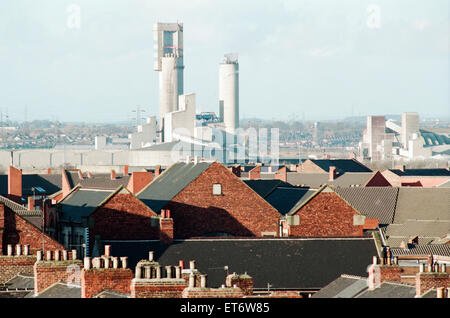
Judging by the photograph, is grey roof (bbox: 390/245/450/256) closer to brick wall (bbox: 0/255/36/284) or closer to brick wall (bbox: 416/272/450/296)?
brick wall (bbox: 0/255/36/284)

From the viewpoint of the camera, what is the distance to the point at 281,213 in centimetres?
7056

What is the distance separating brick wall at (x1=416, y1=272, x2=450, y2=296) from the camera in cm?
3316

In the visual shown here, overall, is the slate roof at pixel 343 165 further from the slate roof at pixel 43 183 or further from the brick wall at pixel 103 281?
the brick wall at pixel 103 281

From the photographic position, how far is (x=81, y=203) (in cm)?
7156

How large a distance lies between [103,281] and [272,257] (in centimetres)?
1761

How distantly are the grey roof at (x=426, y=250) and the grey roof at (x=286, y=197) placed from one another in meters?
8.96

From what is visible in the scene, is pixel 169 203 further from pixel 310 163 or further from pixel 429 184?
pixel 310 163

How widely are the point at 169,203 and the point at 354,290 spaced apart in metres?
29.0

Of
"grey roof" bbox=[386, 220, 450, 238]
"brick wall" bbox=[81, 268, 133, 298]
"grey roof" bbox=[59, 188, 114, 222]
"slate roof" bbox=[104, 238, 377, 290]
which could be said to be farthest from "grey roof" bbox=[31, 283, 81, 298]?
"grey roof" bbox=[386, 220, 450, 238]

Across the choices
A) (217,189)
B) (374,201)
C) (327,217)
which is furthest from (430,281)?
(374,201)

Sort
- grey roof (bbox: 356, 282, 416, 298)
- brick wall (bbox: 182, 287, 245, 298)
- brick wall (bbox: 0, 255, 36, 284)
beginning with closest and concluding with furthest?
brick wall (bbox: 182, 287, 245, 298) < grey roof (bbox: 356, 282, 416, 298) < brick wall (bbox: 0, 255, 36, 284)

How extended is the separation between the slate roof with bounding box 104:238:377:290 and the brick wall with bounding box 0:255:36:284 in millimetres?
4702

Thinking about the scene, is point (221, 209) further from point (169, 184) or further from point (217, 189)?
point (169, 184)
